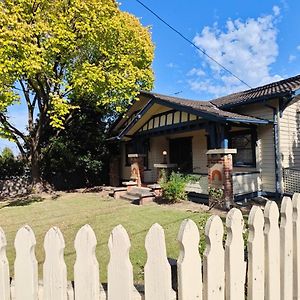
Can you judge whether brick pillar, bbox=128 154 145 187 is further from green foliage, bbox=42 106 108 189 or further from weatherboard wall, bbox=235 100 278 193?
weatherboard wall, bbox=235 100 278 193

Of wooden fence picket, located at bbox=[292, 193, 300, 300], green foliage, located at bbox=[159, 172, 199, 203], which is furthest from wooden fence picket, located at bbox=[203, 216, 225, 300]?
green foliage, located at bbox=[159, 172, 199, 203]

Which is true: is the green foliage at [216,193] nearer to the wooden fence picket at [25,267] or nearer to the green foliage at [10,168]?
the wooden fence picket at [25,267]

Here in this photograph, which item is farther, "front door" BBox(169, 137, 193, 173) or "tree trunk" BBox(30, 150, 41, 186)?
"tree trunk" BBox(30, 150, 41, 186)

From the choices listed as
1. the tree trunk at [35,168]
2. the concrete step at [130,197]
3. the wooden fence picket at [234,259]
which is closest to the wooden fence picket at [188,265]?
the wooden fence picket at [234,259]

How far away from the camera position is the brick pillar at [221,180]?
355 inches

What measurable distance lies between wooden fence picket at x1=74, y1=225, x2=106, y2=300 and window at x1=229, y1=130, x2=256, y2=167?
413 inches

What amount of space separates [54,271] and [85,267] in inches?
7.0

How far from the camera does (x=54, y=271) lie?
1.53m

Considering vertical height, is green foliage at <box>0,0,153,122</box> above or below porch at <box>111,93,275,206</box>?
above

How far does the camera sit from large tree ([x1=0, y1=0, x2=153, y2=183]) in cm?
980

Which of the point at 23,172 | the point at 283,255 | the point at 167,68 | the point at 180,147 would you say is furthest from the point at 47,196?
the point at 283,255

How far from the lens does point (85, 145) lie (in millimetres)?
16547

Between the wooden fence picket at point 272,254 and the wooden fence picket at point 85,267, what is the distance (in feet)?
4.25

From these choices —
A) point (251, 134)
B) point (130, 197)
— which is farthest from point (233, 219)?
point (130, 197)
